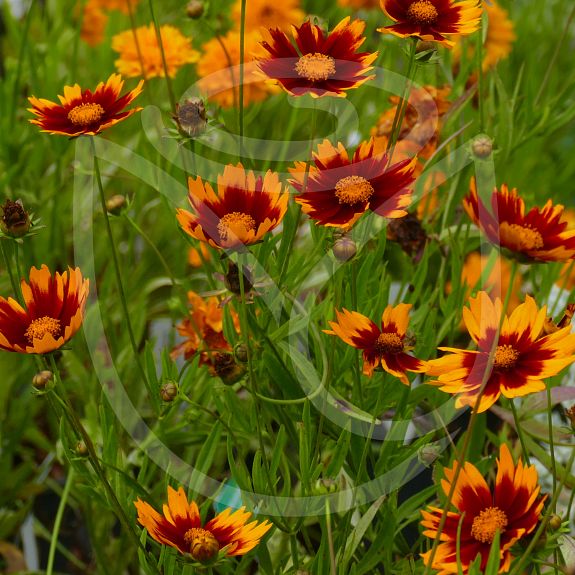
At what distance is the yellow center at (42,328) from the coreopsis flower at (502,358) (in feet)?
0.83

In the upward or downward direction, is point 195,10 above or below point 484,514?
above

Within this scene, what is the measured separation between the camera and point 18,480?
1010mm

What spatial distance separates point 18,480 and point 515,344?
63cm

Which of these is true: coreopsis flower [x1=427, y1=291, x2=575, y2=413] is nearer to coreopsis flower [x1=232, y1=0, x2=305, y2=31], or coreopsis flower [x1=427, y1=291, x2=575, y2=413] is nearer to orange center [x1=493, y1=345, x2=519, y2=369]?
orange center [x1=493, y1=345, x2=519, y2=369]

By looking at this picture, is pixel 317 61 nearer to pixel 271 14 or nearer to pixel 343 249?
pixel 343 249

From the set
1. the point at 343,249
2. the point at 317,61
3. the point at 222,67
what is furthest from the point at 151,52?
the point at 343,249

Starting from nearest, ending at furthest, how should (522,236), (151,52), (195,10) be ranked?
(522,236)
(195,10)
(151,52)

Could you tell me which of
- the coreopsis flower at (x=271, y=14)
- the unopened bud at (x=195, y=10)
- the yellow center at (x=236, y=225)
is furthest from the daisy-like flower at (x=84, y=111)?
the coreopsis flower at (x=271, y=14)

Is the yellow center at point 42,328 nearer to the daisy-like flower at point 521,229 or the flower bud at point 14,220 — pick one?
the flower bud at point 14,220

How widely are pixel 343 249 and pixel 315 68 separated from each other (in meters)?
0.14

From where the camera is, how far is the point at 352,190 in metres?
0.61

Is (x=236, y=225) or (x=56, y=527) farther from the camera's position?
(x=56, y=527)

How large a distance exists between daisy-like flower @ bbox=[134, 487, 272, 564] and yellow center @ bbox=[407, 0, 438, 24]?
0.35 meters

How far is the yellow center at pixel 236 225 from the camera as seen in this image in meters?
0.58
